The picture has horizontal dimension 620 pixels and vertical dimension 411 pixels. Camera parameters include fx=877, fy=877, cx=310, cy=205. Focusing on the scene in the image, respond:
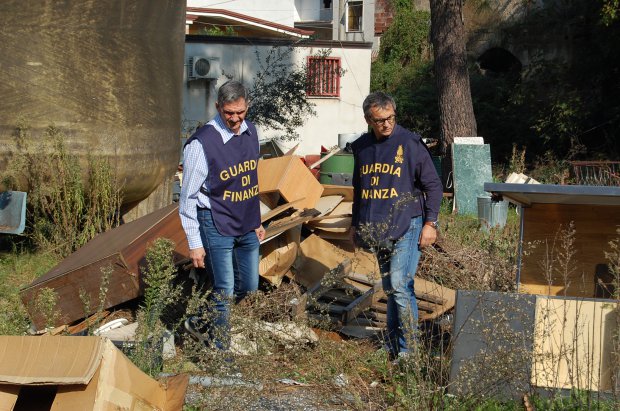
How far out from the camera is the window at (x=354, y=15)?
1343 inches

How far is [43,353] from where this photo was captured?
3.82 metres

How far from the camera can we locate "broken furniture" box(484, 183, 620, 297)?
204 inches

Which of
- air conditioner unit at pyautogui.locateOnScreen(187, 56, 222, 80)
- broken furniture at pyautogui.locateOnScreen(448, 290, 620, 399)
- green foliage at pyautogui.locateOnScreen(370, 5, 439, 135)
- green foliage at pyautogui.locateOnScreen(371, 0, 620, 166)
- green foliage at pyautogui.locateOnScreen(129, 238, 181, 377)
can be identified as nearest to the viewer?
broken furniture at pyautogui.locateOnScreen(448, 290, 620, 399)

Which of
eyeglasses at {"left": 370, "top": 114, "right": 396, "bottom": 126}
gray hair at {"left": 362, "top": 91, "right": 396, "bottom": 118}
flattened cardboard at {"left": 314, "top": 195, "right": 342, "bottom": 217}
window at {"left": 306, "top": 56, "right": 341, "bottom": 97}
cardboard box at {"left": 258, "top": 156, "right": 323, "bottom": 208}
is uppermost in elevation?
window at {"left": 306, "top": 56, "right": 341, "bottom": 97}

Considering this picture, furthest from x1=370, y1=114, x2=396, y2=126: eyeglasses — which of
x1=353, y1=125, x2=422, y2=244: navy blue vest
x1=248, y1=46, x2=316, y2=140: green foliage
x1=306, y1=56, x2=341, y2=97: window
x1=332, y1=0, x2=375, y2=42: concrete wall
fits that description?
x1=332, y1=0, x2=375, y2=42: concrete wall

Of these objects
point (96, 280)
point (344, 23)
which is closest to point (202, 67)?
point (344, 23)

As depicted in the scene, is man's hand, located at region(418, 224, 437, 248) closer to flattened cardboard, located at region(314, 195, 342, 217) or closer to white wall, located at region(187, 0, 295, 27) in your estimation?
flattened cardboard, located at region(314, 195, 342, 217)

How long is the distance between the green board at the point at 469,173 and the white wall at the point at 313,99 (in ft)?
24.8

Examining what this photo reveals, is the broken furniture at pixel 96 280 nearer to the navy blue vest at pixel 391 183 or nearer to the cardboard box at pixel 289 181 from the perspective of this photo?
the cardboard box at pixel 289 181

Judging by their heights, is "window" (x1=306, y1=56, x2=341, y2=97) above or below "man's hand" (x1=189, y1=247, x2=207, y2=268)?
above

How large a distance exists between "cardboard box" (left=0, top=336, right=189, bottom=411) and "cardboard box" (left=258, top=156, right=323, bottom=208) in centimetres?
319

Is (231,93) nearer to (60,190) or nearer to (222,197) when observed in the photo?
(222,197)

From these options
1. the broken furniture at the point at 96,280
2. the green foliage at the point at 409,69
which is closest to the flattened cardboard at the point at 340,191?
the broken furniture at the point at 96,280

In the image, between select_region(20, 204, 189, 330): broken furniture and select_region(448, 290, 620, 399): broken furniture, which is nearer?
select_region(448, 290, 620, 399): broken furniture
